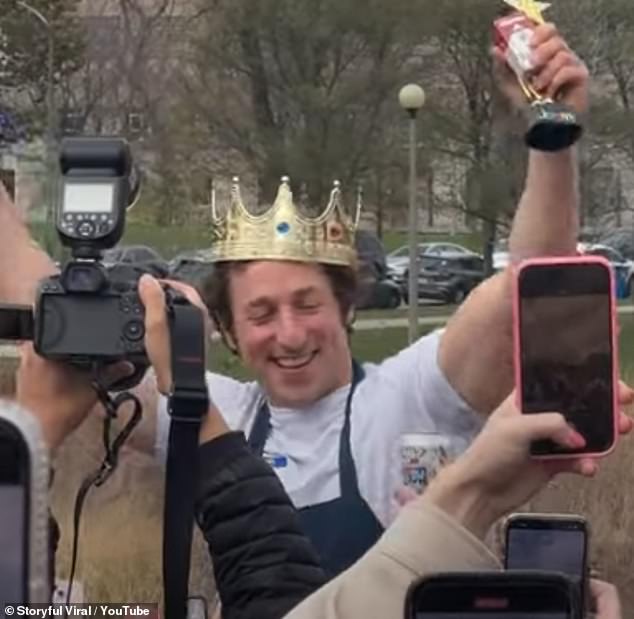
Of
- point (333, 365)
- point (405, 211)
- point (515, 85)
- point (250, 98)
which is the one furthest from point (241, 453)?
point (405, 211)

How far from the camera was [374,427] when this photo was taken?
2705 mm

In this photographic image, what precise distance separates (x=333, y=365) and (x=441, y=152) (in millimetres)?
20243

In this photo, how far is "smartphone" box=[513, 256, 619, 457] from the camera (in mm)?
1641

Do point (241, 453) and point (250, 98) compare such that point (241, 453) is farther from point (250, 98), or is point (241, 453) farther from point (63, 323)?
point (250, 98)

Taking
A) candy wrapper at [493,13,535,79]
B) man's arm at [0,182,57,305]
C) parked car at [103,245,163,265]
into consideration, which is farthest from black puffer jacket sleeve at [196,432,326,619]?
candy wrapper at [493,13,535,79]

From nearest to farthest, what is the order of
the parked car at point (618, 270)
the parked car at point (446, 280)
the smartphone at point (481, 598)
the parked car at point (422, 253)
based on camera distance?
the smartphone at point (481, 598)
the parked car at point (618, 270)
the parked car at point (446, 280)
the parked car at point (422, 253)

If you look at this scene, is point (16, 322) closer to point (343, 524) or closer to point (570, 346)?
point (570, 346)

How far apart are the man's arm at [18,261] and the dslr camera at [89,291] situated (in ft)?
1.24

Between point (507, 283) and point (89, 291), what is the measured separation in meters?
0.78

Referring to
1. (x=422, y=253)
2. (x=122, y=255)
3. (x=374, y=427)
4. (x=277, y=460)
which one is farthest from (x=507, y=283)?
(x=422, y=253)

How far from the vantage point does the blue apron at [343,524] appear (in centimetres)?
260

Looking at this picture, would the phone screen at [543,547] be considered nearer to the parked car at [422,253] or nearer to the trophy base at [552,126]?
the trophy base at [552,126]

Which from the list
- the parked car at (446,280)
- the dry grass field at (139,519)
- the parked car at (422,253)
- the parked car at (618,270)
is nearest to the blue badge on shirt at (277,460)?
the dry grass field at (139,519)

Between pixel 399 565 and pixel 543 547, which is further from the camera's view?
pixel 543 547
